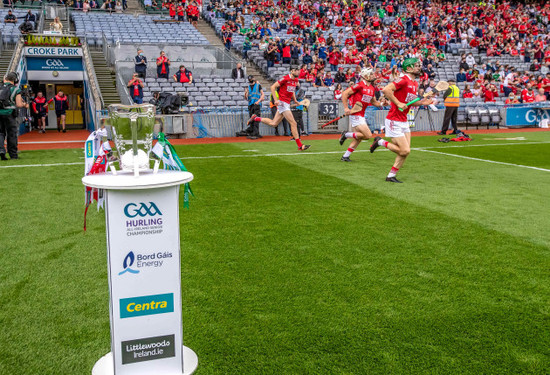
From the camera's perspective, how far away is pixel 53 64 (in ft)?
74.8

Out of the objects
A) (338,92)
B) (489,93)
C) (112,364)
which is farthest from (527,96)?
(112,364)

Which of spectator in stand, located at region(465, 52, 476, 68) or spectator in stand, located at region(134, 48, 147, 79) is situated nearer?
spectator in stand, located at region(134, 48, 147, 79)

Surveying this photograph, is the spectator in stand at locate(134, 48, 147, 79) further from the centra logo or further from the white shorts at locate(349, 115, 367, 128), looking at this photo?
the centra logo

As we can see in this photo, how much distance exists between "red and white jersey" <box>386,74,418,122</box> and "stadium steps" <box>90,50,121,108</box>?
46.8ft

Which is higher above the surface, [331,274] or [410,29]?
[410,29]

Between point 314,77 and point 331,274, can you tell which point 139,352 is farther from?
point 314,77

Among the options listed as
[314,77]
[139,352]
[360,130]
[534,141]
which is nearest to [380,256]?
[139,352]

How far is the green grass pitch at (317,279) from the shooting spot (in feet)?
9.92

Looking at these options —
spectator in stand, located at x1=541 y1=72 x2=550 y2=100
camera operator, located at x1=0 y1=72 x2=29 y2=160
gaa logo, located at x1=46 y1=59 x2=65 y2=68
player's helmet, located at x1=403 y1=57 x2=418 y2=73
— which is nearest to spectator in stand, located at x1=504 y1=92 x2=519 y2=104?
spectator in stand, located at x1=541 y1=72 x2=550 y2=100

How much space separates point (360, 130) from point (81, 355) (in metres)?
8.77

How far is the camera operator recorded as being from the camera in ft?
35.2

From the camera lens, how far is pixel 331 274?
14.0ft

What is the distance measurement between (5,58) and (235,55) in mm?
10616

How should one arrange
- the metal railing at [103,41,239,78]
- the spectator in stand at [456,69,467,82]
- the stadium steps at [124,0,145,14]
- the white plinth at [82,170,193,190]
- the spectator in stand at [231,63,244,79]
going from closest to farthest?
the white plinth at [82,170,193,190]
the spectator in stand at [231,63,244,79]
the metal railing at [103,41,239,78]
the spectator in stand at [456,69,467,82]
the stadium steps at [124,0,145,14]
